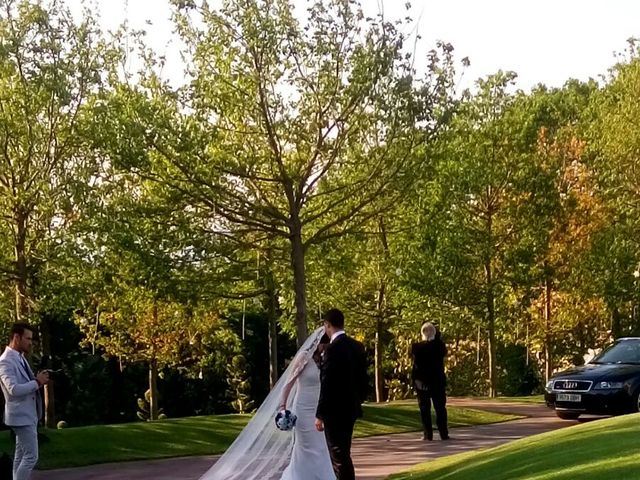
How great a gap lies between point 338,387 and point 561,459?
2.54m

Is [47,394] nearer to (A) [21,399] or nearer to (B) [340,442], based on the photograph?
(A) [21,399]

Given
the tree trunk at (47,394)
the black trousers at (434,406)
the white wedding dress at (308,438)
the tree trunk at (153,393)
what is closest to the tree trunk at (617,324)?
the tree trunk at (153,393)

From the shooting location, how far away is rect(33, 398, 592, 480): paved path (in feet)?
51.1

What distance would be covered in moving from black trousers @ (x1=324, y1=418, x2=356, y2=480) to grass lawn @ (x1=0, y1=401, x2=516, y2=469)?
278 inches

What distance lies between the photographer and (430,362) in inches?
703

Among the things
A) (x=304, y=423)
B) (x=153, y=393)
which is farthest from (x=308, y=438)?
(x=153, y=393)

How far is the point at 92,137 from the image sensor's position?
70.0 ft

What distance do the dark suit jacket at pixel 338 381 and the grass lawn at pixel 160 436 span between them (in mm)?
7414

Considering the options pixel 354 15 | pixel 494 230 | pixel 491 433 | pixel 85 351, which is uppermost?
pixel 354 15

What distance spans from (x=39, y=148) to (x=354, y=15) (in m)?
8.00

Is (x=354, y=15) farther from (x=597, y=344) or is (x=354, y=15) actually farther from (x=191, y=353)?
(x=597, y=344)

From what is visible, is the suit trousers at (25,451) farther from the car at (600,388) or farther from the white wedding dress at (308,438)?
the car at (600,388)

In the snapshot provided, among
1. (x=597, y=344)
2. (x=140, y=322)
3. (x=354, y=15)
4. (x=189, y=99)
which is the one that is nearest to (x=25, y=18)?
(x=189, y=99)

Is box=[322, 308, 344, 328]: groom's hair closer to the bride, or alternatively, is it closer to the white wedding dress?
the bride
